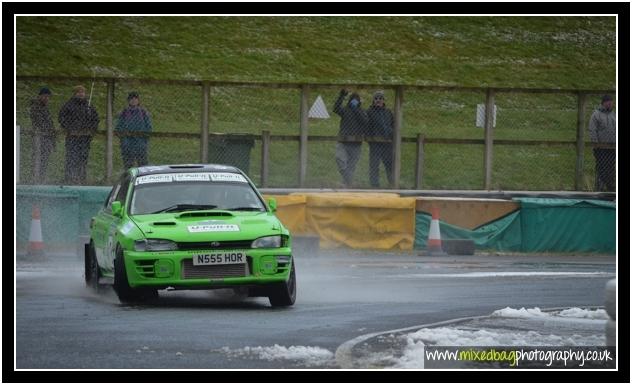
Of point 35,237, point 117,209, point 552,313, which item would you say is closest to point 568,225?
point 35,237

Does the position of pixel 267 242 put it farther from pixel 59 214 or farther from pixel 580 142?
pixel 580 142

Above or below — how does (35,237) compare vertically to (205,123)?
below

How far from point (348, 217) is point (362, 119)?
2.59m

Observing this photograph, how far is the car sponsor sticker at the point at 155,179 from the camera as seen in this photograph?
14.7 metres

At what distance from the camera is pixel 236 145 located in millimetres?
22906

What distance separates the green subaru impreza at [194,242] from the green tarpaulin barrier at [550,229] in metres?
7.81

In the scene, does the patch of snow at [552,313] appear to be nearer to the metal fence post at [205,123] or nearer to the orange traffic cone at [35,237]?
the orange traffic cone at [35,237]

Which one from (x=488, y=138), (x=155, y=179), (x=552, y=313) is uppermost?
(x=488, y=138)

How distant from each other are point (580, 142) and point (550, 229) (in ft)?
7.29

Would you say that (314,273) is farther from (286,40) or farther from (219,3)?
(286,40)

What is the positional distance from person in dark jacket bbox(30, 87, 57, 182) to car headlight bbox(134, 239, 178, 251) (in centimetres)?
867

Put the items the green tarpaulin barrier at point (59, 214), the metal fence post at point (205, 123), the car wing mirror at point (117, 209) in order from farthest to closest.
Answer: the metal fence post at point (205, 123), the green tarpaulin barrier at point (59, 214), the car wing mirror at point (117, 209)

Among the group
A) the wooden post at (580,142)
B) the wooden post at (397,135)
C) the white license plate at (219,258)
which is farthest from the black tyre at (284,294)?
the wooden post at (580,142)

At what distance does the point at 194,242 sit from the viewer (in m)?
13.2
